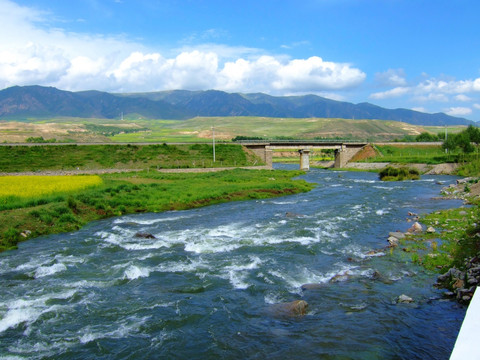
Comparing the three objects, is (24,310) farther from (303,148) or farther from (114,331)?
(303,148)

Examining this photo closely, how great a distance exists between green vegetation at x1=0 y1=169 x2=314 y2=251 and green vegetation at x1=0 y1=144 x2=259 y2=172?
2471 centimetres

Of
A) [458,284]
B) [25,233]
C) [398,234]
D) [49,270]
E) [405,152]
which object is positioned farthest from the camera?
[405,152]

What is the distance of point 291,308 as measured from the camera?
14.4 m

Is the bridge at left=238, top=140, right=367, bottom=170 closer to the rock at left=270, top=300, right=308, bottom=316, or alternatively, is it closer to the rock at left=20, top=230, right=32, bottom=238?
the rock at left=20, top=230, right=32, bottom=238

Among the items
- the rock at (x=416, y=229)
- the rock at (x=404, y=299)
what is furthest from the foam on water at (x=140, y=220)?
the rock at (x=404, y=299)

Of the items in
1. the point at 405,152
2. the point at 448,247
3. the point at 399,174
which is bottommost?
the point at 399,174

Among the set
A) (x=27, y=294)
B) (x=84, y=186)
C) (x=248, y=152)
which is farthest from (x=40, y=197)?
(x=248, y=152)

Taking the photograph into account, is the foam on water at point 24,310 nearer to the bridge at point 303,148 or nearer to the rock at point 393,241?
the rock at point 393,241

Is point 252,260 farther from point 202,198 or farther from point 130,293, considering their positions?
point 202,198

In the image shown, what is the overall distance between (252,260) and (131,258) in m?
6.66

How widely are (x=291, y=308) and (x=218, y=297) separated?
3165mm

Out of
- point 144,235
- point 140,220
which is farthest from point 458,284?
point 140,220

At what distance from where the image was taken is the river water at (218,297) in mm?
12016

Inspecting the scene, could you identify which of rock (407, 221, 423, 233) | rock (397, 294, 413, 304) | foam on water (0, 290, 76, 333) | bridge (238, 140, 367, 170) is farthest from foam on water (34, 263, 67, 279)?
bridge (238, 140, 367, 170)
